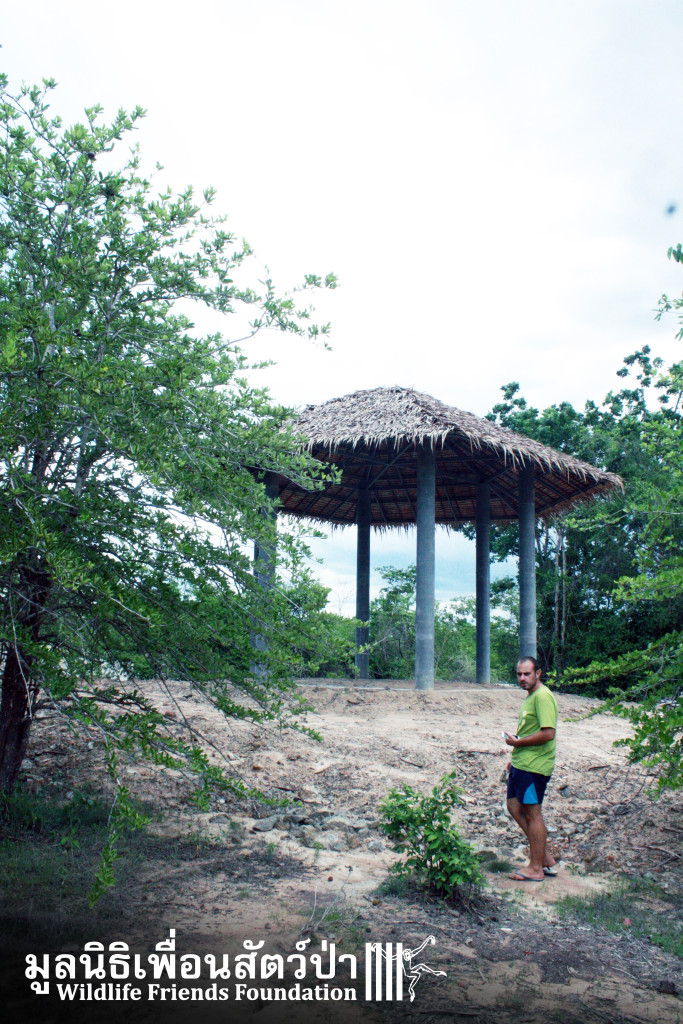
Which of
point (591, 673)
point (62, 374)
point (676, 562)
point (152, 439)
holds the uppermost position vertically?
point (62, 374)

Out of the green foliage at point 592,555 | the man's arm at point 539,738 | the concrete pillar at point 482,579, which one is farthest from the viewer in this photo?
the green foliage at point 592,555

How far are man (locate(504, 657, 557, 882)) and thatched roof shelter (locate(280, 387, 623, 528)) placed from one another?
4368 mm

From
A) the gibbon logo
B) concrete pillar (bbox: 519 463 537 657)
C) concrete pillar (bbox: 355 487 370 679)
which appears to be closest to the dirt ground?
the gibbon logo

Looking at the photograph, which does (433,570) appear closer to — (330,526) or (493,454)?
(493,454)

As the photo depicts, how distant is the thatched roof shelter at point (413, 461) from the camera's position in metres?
10.8

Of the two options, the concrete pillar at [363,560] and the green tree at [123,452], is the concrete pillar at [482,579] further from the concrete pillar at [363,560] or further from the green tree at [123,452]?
the green tree at [123,452]

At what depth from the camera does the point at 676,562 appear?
16.1 feet

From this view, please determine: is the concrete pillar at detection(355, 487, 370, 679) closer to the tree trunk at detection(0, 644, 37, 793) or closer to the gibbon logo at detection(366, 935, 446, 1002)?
the tree trunk at detection(0, 644, 37, 793)

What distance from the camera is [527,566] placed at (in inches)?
501

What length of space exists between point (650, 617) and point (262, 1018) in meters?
17.3

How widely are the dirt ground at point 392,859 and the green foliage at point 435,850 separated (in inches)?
5.7

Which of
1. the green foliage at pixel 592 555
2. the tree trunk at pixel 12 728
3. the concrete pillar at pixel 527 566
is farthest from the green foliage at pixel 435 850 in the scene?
the green foliage at pixel 592 555

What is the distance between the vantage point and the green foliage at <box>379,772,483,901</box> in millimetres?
4414

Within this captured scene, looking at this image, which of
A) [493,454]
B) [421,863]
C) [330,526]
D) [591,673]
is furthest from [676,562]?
[330,526]
